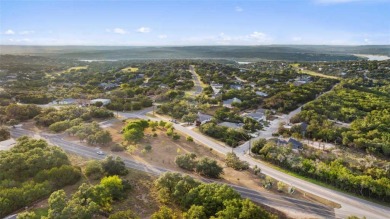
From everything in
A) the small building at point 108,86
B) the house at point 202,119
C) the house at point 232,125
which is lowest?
the house at point 232,125

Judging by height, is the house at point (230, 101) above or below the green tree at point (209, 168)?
above

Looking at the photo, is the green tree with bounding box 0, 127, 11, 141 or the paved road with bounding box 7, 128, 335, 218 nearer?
the paved road with bounding box 7, 128, 335, 218

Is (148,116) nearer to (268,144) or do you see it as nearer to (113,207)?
(268,144)

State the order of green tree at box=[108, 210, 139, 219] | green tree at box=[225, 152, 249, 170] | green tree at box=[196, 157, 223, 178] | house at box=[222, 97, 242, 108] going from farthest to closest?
house at box=[222, 97, 242, 108], green tree at box=[225, 152, 249, 170], green tree at box=[196, 157, 223, 178], green tree at box=[108, 210, 139, 219]

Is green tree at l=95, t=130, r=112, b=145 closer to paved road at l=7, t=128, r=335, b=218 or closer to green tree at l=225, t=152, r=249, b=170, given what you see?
paved road at l=7, t=128, r=335, b=218

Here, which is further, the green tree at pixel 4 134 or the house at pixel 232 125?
the house at pixel 232 125

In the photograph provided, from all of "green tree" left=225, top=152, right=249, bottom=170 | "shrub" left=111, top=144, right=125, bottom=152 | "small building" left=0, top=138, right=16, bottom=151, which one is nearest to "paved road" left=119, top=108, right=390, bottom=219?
"green tree" left=225, top=152, right=249, bottom=170

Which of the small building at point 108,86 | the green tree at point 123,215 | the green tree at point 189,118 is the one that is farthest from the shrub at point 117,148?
the small building at point 108,86

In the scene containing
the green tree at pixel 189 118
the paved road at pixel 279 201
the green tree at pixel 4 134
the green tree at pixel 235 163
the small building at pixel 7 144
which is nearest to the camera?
the paved road at pixel 279 201

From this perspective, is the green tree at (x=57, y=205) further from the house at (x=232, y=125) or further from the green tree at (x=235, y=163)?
the house at (x=232, y=125)

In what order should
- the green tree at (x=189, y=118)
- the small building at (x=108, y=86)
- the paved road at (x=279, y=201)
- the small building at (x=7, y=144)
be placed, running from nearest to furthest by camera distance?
the paved road at (x=279, y=201), the small building at (x=7, y=144), the green tree at (x=189, y=118), the small building at (x=108, y=86)

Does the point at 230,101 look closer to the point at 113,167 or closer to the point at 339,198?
the point at 339,198
